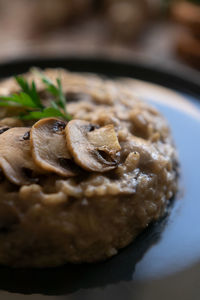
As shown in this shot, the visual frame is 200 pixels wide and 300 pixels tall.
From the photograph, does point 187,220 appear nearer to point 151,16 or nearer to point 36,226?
point 36,226

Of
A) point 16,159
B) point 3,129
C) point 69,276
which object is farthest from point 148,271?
point 3,129

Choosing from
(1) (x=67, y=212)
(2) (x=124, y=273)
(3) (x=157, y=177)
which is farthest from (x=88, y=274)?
(3) (x=157, y=177)

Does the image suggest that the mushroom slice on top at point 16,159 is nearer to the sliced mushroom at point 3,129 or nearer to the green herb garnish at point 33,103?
the sliced mushroom at point 3,129

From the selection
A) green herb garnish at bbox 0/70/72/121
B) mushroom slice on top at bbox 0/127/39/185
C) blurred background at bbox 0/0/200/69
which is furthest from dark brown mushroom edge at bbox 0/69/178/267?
blurred background at bbox 0/0/200/69

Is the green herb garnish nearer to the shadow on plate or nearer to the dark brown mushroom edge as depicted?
the dark brown mushroom edge

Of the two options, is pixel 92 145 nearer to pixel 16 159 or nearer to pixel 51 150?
pixel 51 150

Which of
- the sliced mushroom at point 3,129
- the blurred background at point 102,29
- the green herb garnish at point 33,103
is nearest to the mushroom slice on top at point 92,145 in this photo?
the green herb garnish at point 33,103

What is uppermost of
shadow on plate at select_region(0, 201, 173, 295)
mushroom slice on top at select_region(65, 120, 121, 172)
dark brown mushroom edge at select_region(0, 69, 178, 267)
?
mushroom slice on top at select_region(65, 120, 121, 172)
